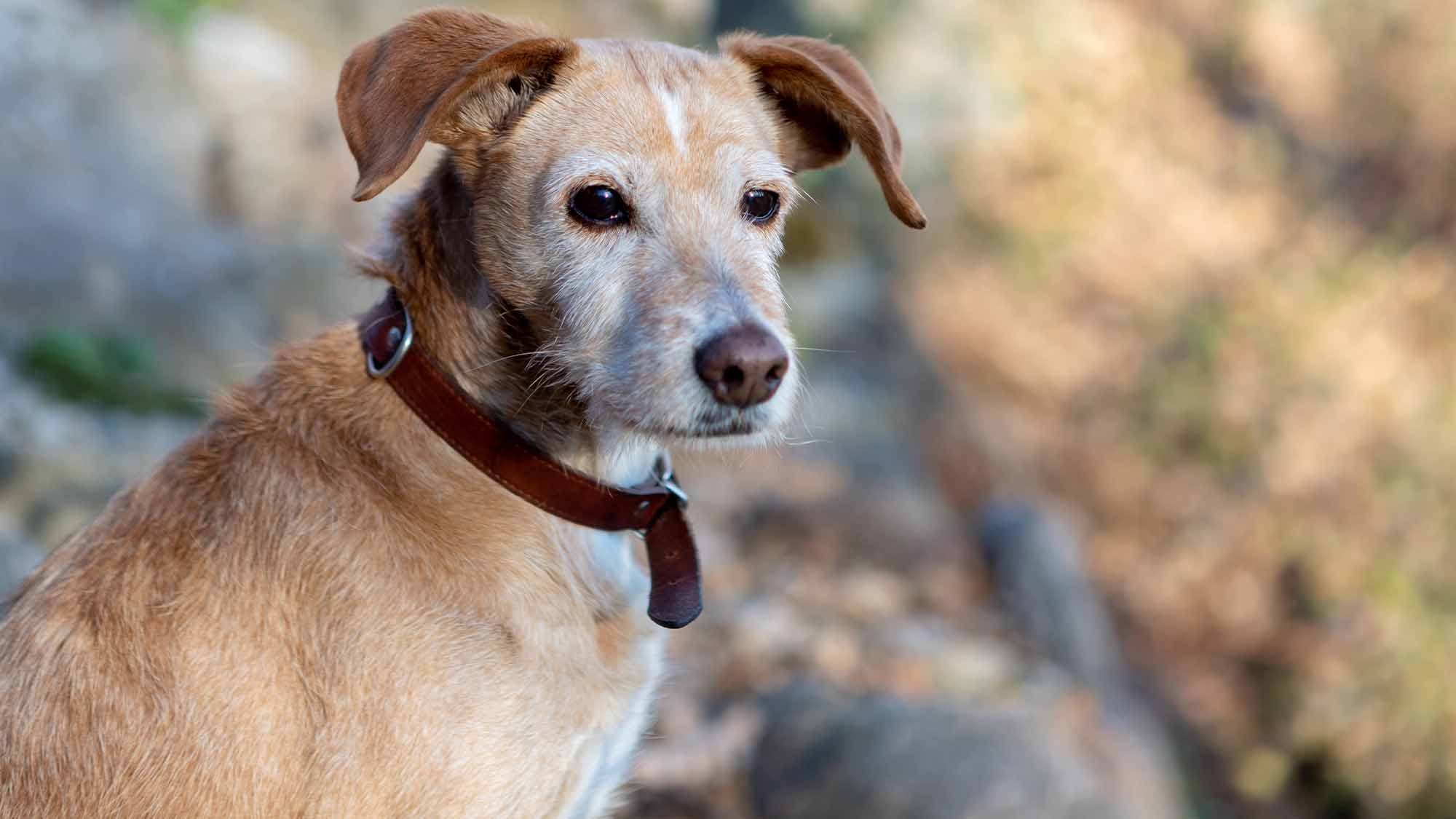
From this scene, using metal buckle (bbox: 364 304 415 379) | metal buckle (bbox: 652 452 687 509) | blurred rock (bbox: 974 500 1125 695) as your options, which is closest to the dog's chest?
metal buckle (bbox: 652 452 687 509)

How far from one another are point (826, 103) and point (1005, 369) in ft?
23.9

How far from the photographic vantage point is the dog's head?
241 centimetres

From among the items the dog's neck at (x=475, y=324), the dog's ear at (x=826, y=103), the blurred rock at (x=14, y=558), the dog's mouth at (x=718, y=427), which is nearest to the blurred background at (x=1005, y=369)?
the blurred rock at (x=14, y=558)

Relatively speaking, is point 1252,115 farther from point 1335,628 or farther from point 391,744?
point 391,744

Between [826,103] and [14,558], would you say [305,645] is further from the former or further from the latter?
[14,558]

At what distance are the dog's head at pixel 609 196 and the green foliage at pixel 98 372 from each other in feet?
9.13

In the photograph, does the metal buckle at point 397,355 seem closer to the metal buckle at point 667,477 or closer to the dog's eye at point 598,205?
the dog's eye at point 598,205

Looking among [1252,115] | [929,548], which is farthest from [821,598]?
[1252,115]

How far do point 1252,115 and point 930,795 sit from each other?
414 inches

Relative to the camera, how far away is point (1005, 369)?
32.6 ft

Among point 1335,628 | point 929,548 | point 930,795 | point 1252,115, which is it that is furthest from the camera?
point 1252,115

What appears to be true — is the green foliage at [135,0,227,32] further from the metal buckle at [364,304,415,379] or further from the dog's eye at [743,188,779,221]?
the dog's eye at [743,188,779,221]

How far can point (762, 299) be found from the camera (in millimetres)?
2514

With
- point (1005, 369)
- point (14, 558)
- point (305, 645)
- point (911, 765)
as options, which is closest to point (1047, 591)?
point (911, 765)
